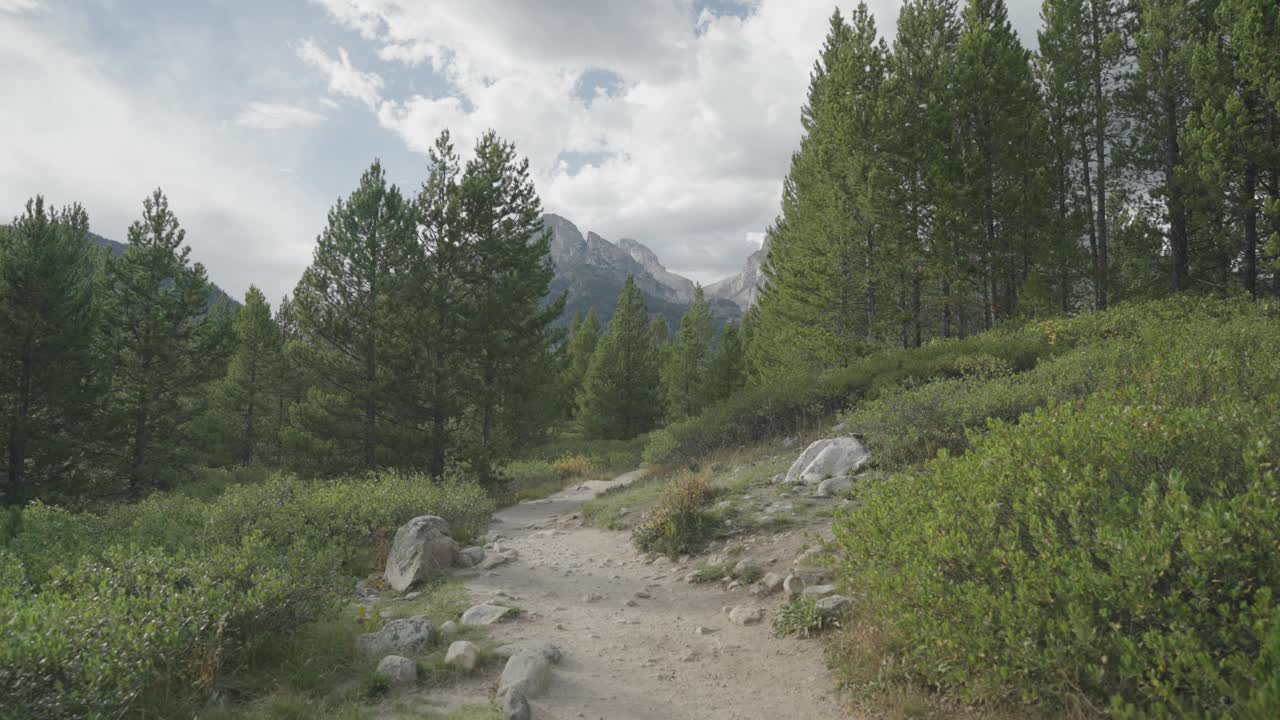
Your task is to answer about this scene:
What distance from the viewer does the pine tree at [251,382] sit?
3111 centimetres

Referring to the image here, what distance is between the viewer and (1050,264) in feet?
65.7

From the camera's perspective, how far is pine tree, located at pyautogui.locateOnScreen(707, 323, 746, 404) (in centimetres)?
3597

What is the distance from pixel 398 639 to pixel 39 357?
18.9m

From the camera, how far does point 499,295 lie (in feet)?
58.7

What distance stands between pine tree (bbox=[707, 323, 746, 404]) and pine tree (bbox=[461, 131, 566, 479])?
1782 centimetres

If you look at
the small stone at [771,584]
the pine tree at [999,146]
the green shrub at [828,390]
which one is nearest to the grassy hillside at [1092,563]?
the small stone at [771,584]

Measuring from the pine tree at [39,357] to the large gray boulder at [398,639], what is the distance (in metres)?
17.9

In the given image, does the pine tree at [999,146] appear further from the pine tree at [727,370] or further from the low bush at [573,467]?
the pine tree at [727,370]

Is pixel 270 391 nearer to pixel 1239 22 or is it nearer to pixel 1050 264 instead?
pixel 1050 264

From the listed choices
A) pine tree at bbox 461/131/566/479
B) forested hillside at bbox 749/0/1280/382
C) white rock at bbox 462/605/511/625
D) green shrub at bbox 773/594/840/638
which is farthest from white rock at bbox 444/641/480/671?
forested hillside at bbox 749/0/1280/382

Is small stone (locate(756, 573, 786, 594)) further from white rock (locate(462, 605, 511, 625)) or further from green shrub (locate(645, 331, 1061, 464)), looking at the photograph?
green shrub (locate(645, 331, 1061, 464))

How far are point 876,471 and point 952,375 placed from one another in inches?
269

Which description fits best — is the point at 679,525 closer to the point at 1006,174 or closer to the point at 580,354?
the point at 1006,174

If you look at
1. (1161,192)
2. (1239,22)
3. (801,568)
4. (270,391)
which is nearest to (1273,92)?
(1239,22)
